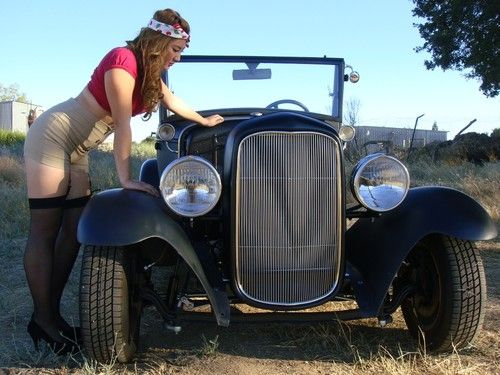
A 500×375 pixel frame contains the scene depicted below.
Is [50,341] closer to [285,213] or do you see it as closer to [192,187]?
[192,187]

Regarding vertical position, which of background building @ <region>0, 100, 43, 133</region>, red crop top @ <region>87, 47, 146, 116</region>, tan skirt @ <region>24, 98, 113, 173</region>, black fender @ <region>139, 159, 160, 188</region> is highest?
red crop top @ <region>87, 47, 146, 116</region>

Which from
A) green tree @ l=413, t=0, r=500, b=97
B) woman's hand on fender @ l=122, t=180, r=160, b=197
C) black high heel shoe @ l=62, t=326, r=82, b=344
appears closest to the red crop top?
woman's hand on fender @ l=122, t=180, r=160, b=197

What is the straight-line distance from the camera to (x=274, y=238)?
2.71 meters

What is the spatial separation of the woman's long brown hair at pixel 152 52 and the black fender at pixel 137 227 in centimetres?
57

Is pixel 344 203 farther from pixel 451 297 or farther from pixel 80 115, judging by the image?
pixel 80 115

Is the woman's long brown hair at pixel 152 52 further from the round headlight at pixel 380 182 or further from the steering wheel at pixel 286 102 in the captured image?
the steering wheel at pixel 286 102

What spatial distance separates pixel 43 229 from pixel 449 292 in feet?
6.88

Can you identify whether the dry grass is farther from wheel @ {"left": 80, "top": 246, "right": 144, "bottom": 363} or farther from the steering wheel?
the steering wheel

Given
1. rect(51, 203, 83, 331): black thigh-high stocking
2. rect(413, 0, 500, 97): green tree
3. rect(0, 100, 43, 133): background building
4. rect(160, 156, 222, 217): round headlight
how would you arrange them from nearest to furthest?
1. rect(160, 156, 222, 217): round headlight
2. rect(51, 203, 83, 331): black thigh-high stocking
3. rect(413, 0, 500, 97): green tree
4. rect(0, 100, 43, 133): background building

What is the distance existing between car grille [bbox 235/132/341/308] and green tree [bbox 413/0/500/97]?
41.6 ft

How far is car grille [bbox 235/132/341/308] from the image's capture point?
2.70m

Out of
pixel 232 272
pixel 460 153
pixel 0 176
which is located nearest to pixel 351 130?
pixel 232 272

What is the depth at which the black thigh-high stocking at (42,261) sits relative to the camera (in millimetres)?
2953

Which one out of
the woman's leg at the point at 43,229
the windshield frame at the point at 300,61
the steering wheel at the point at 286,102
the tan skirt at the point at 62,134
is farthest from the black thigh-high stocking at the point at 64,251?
the steering wheel at the point at 286,102
